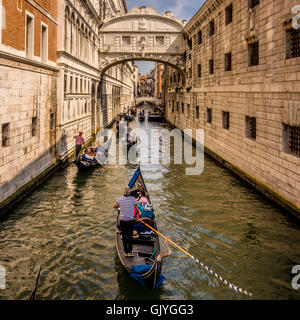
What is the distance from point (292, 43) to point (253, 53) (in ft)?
10.1

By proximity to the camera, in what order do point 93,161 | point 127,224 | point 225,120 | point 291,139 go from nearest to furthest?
point 127,224 < point 291,139 < point 93,161 < point 225,120

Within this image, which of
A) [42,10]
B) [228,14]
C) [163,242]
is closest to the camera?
[163,242]

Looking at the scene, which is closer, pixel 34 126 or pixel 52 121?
pixel 34 126

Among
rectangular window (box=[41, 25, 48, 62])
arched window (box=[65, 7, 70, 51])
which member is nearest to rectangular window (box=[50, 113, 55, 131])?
rectangular window (box=[41, 25, 48, 62])

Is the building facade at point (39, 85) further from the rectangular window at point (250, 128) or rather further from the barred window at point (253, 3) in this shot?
the rectangular window at point (250, 128)

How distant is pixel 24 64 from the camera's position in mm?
10766

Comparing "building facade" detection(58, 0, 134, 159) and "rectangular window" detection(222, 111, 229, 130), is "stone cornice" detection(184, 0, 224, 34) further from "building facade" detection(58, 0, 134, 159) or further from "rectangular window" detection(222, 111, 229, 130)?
"building facade" detection(58, 0, 134, 159)

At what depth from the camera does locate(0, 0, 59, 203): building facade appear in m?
9.33

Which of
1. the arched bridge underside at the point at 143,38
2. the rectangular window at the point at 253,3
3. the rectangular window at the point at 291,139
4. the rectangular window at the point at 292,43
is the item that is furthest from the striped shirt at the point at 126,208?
the arched bridge underside at the point at 143,38

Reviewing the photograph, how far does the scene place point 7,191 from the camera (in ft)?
30.9

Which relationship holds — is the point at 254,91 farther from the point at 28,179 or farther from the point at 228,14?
the point at 28,179

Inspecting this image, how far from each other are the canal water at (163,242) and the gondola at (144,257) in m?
0.31

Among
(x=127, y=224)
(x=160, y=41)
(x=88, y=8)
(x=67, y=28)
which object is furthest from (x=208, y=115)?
(x=127, y=224)

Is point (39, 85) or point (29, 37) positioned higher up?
point (29, 37)
